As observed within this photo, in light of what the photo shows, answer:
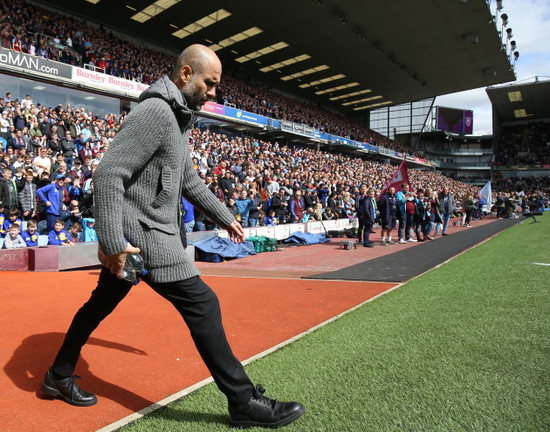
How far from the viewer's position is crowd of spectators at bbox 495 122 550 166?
61.7 m

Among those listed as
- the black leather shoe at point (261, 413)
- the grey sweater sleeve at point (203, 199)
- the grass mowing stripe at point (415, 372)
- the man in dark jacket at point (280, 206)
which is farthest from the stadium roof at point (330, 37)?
the black leather shoe at point (261, 413)

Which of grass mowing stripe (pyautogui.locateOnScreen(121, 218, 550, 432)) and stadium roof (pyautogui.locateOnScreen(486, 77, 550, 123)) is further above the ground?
stadium roof (pyautogui.locateOnScreen(486, 77, 550, 123))

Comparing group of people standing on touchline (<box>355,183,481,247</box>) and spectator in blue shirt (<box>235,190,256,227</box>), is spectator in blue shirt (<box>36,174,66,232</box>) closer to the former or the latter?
spectator in blue shirt (<box>235,190,256,227</box>)

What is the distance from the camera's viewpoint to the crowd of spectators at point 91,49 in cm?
1891

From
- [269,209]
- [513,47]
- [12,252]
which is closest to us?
[12,252]

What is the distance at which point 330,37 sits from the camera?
1304 inches

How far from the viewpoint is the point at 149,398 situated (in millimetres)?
2652

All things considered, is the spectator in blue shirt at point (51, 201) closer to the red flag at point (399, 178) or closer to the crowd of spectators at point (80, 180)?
the crowd of spectators at point (80, 180)

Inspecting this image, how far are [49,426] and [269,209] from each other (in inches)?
511

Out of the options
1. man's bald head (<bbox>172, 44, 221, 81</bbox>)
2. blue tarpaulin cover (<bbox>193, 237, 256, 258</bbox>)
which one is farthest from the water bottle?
blue tarpaulin cover (<bbox>193, 237, 256, 258</bbox>)

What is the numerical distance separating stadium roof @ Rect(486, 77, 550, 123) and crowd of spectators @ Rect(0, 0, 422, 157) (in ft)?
108

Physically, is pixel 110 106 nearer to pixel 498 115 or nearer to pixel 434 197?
pixel 434 197

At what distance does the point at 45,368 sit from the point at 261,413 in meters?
1.94

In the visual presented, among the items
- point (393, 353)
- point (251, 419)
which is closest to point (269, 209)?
point (393, 353)
